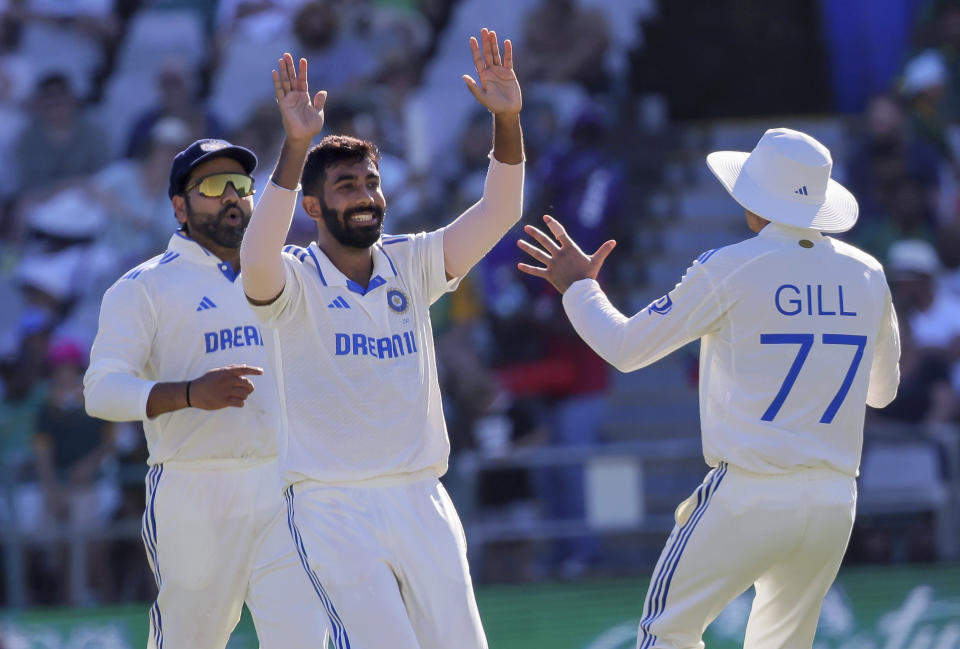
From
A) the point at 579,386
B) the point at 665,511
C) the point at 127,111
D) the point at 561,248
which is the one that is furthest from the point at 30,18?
the point at 561,248

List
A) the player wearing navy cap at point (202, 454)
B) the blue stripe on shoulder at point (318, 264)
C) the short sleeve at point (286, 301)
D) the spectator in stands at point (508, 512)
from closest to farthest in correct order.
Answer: the short sleeve at point (286, 301), the blue stripe on shoulder at point (318, 264), the player wearing navy cap at point (202, 454), the spectator in stands at point (508, 512)

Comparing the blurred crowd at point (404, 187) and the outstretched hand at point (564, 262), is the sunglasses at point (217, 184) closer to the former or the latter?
the outstretched hand at point (564, 262)

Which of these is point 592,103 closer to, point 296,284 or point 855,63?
point 855,63

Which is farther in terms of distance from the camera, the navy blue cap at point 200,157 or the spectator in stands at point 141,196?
the spectator in stands at point 141,196

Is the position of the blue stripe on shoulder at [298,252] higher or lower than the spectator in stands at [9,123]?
lower

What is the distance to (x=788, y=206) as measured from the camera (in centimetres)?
558

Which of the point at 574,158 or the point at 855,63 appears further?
the point at 855,63

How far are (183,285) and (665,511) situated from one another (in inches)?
224

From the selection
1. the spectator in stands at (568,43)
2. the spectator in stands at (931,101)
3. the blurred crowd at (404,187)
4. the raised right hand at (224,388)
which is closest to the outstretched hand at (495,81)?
the raised right hand at (224,388)

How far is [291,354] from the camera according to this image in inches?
214

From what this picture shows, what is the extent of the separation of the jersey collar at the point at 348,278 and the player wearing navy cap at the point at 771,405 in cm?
55

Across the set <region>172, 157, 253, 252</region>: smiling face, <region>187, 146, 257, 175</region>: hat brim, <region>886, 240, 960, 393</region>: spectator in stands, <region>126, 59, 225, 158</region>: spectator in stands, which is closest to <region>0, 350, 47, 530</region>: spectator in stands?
<region>126, 59, 225, 158</region>: spectator in stands

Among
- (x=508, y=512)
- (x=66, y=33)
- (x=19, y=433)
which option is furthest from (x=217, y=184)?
(x=66, y=33)

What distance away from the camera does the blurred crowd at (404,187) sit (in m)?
11.0
